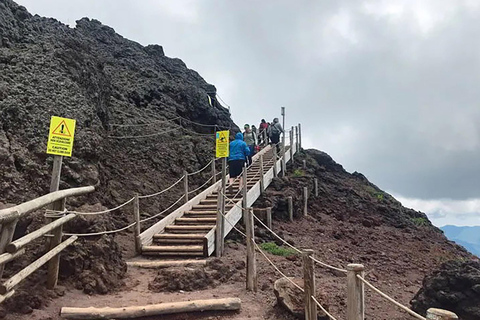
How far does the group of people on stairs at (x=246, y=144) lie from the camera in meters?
10.4

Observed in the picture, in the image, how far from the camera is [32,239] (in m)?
3.62

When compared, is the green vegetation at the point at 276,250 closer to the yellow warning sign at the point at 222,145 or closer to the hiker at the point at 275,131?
the yellow warning sign at the point at 222,145

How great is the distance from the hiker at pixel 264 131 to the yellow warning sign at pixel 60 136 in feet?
54.0

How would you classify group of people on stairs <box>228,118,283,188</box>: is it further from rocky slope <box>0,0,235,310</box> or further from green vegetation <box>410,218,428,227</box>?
green vegetation <box>410,218,428,227</box>

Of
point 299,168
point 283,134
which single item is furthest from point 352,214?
point 283,134

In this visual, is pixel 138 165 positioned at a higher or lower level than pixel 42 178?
higher

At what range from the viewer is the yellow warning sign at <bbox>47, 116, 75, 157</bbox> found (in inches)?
174

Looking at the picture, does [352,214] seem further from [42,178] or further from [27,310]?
[27,310]

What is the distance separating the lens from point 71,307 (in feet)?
13.7

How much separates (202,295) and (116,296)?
1180mm

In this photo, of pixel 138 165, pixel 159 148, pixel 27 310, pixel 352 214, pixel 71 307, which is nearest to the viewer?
pixel 27 310

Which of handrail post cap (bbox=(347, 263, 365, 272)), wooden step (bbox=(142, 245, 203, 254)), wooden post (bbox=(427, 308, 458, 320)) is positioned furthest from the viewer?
wooden step (bbox=(142, 245, 203, 254))

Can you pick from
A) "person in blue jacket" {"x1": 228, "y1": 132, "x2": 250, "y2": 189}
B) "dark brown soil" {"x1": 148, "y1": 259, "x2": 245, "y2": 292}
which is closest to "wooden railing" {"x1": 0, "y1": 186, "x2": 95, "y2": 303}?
"dark brown soil" {"x1": 148, "y1": 259, "x2": 245, "y2": 292}

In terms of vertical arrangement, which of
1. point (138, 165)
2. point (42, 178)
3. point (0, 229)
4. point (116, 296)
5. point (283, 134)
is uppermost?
point (283, 134)
